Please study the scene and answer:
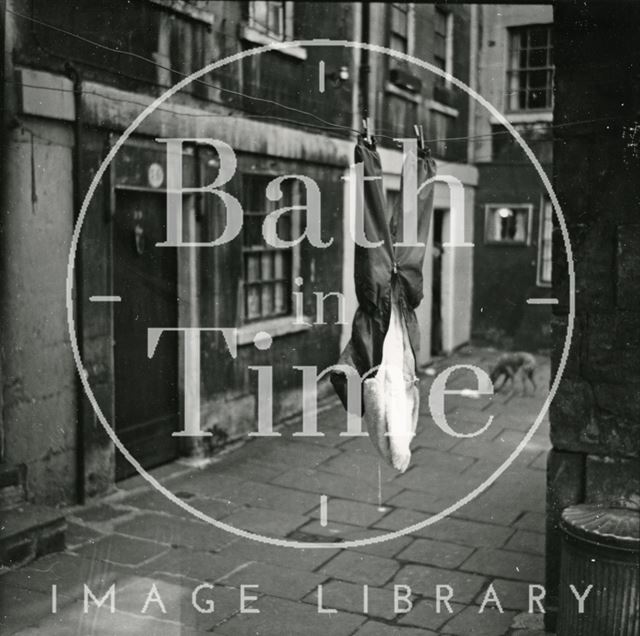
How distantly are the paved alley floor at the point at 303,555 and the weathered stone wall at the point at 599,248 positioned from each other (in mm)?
1290

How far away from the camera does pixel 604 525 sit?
498cm

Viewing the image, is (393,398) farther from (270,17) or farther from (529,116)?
(529,116)

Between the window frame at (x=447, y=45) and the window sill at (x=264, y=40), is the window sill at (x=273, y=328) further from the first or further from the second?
the window frame at (x=447, y=45)

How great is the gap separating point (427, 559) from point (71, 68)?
4924 mm

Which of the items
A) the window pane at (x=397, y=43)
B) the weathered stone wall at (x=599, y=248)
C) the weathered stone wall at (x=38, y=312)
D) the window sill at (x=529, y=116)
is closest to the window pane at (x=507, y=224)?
the window sill at (x=529, y=116)

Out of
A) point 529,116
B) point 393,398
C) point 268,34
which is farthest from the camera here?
point 529,116

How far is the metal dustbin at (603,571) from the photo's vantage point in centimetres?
484

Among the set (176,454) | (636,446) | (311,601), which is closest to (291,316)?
(176,454)

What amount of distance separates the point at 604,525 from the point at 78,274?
488 cm

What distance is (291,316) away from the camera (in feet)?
37.8

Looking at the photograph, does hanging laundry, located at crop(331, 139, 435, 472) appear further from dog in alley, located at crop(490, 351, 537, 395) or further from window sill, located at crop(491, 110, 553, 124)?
window sill, located at crop(491, 110, 553, 124)

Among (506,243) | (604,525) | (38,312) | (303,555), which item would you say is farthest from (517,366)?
(604,525)

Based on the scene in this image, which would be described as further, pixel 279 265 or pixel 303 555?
pixel 279 265

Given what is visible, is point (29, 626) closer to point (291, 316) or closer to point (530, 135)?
point (291, 316)
